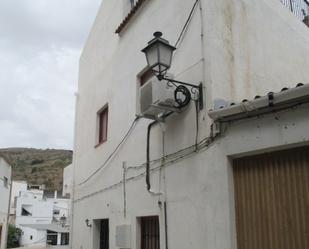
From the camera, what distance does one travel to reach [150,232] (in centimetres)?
766

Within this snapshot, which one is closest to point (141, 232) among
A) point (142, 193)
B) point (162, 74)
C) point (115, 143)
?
point (142, 193)

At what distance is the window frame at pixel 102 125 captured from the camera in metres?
11.2

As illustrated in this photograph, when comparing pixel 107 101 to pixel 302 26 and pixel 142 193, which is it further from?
pixel 302 26

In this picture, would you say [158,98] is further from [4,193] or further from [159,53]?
[4,193]

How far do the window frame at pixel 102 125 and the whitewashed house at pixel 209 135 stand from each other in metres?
0.37

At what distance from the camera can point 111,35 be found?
1133 centimetres

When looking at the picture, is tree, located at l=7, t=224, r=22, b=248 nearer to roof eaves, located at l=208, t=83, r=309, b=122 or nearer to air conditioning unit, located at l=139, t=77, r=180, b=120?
air conditioning unit, located at l=139, t=77, r=180, b=120

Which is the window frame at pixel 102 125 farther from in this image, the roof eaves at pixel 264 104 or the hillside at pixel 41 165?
the hillside at pixel 41 165

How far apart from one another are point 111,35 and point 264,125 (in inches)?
282

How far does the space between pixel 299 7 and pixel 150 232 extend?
643 centimetres

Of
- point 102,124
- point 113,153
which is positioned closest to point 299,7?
point 113,153

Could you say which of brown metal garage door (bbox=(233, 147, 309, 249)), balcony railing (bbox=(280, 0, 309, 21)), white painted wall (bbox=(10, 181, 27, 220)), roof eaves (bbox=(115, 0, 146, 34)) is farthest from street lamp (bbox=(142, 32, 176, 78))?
white painted wall (bbox=(10, 181, 27, 220))

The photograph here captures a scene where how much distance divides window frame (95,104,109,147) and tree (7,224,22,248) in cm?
3606

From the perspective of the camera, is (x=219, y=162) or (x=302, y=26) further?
(x=302, y=26)
